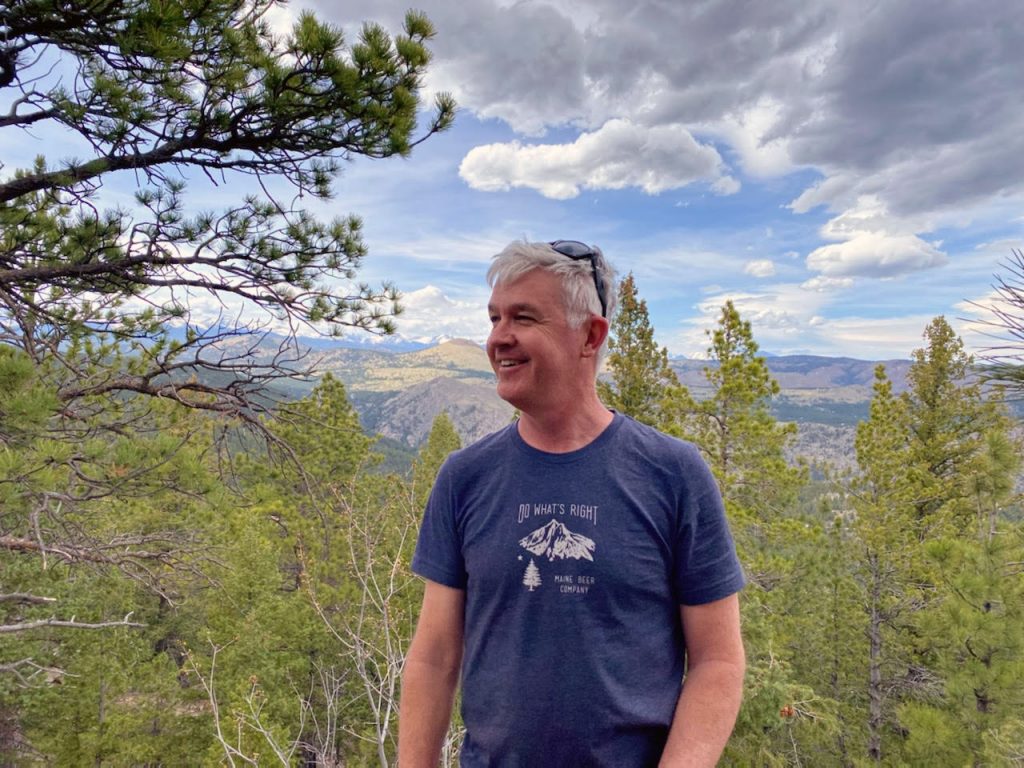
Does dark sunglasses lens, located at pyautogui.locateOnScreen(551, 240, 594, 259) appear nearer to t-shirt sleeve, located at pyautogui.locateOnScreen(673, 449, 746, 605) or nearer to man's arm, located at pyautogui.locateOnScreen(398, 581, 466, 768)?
t-shirt sleeve, located at pyautogui.locateOnScreen(673, 449, 746, 605)

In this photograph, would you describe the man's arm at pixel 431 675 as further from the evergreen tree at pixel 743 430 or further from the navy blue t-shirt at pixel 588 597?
the evergreen tree at pixel 743 430

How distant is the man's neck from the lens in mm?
1507

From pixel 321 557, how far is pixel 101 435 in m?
14.0

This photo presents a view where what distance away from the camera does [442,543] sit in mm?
1553

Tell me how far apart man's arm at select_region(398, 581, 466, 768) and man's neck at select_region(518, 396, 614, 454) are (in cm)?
50

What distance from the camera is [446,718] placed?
156 centimetres

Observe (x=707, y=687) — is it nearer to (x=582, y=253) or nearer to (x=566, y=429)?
(x=566, y=429)

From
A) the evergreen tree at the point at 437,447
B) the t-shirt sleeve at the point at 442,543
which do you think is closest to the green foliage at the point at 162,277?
the t-shirt sleeve at the point at 442,543

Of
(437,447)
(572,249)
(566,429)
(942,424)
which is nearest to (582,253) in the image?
(572,249)

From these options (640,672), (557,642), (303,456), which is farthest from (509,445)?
(303,456)

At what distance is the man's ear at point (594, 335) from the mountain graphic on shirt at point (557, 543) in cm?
49

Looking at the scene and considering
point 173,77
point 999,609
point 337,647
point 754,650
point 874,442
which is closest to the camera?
point 173,77

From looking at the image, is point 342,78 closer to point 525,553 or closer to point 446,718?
point 525,553

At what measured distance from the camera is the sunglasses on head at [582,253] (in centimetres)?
153
